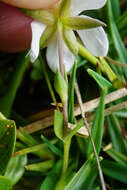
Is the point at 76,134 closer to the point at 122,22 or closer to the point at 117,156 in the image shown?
the point at 117,156

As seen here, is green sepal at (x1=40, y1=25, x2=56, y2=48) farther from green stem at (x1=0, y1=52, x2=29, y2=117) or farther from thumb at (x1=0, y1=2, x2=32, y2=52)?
green stem at (x1=0, y1=52, x2=29, y2=117)

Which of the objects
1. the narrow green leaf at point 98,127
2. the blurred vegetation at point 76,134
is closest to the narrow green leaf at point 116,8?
the blurred vegetation at point 76,134

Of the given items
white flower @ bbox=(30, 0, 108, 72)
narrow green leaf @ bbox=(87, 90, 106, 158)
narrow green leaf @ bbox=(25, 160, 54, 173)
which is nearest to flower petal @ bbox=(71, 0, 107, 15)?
white flower @ bbox=(30, 0, 108, 72)

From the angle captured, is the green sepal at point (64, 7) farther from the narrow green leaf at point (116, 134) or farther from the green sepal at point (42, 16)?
the narrow green leaf at point (116, 134)

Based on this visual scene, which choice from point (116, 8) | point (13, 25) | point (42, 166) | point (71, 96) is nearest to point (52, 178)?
point (42, 166)

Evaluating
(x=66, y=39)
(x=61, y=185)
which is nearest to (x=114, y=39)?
(x=66, y=39)
